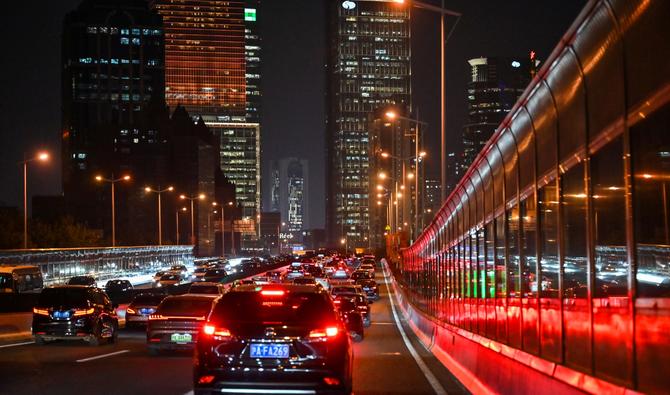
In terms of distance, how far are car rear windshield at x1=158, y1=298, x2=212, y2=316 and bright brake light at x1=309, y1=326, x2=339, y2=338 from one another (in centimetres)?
1129

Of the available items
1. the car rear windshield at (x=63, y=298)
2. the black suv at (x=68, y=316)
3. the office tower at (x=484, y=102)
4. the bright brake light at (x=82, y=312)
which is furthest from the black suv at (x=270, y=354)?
the office tower at (x=484, y=102)

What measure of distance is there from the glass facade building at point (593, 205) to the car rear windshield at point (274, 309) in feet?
9.08

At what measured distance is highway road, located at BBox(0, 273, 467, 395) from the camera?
1611 cm

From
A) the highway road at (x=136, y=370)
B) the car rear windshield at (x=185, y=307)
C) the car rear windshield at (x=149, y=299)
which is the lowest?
the highway road at (x=136, y=370)

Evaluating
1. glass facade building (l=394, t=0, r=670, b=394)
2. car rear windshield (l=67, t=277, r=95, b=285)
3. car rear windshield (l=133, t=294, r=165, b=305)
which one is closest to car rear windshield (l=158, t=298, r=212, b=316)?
glass facade building (l=394, t=0, r=670, b=394)

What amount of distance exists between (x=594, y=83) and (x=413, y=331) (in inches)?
1080

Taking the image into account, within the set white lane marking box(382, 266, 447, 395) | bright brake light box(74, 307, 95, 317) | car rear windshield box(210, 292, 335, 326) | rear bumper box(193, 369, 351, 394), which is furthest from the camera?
bright brake light box(74, 307, 95, 317)

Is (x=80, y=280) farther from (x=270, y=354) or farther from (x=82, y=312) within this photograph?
(x=270, y=354)

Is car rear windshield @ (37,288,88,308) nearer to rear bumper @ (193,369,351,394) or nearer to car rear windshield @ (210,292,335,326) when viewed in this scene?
car rear windshield @ (210,292,335,326)

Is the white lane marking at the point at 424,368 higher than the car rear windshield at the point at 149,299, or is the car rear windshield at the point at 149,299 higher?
the car rear windshield at the point at 149,299

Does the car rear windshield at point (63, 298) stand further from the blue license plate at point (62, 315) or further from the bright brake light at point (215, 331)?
the bright brake light at point (215, 331)

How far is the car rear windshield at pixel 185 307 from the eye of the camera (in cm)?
2336

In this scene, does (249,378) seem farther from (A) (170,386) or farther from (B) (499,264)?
(B) (499,264)

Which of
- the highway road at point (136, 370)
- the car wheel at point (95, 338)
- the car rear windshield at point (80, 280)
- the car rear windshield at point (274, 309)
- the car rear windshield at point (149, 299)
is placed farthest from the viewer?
the car rear windshield at point (80, 280)
